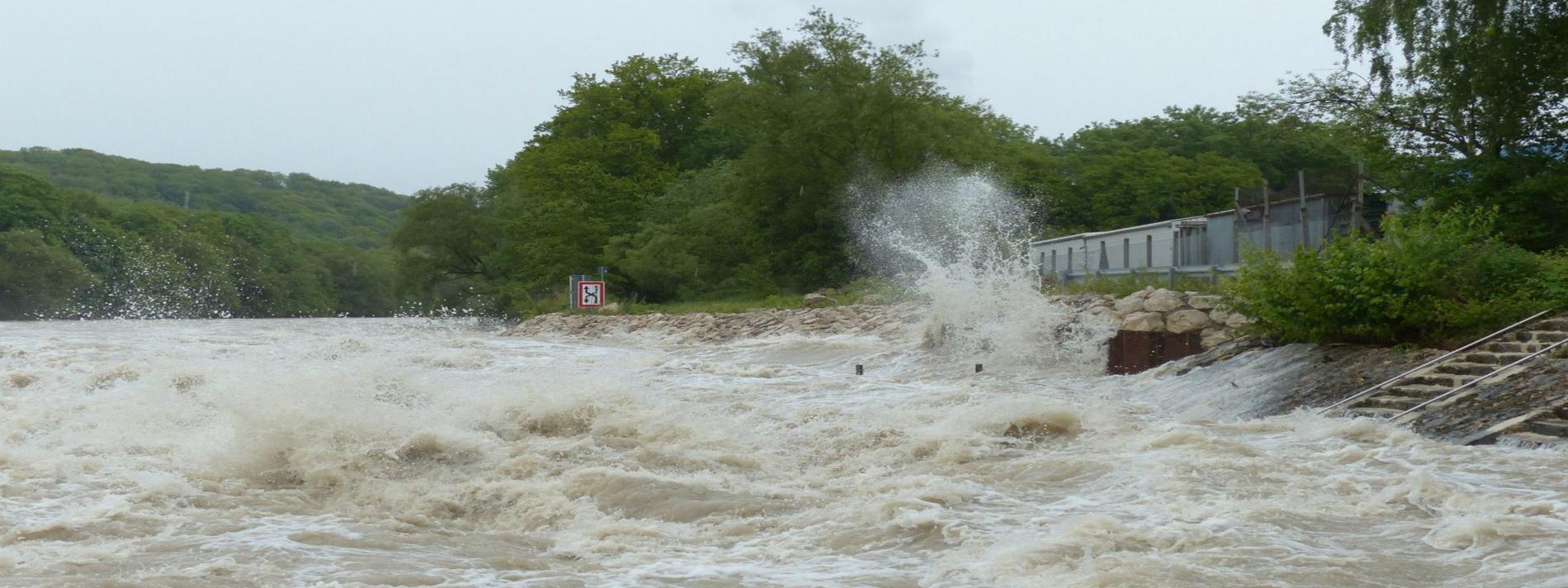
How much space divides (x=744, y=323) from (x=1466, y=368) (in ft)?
78.9

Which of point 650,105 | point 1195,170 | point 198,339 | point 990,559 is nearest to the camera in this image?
point 990,559

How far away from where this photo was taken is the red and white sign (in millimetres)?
47688

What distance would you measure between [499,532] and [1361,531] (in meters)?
4.92

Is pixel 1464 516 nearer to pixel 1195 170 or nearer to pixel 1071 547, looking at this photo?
pixel 1071 547

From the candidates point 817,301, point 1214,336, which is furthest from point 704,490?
point 817,301

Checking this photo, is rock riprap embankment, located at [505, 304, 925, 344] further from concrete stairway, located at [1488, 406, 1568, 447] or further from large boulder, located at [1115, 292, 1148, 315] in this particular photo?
concrete stairway, located at [1488, 406, 1568, 447]

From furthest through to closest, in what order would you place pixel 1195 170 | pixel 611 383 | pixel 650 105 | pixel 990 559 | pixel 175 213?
pixel 175 213
pixel 650 105
pixel 1195 170
pixel 611 383
pixel 990 559

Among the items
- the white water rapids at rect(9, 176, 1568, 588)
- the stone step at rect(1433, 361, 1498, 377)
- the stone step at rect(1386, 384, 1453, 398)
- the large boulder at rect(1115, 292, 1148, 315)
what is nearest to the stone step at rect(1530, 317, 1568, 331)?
the stone step at rect(1433, 361, 1498, 377)

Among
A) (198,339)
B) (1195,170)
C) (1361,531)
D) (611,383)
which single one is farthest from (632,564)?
(1195,170)

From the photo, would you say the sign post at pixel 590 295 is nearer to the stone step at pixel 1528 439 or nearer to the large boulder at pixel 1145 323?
the large boulder at pixel 1145 323

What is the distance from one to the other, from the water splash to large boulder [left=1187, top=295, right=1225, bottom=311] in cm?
134

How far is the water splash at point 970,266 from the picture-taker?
21.0m

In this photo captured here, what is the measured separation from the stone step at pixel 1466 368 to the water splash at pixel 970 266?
6.74m

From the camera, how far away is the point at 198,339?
91.4 ft
